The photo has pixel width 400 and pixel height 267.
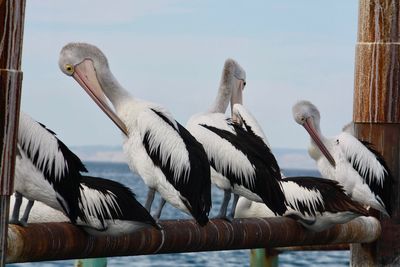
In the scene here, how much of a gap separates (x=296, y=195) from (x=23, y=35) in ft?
8.02

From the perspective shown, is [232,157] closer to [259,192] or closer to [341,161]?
[259,192]

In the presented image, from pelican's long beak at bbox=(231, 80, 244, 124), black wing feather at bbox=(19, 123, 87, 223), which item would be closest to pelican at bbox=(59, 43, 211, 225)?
black wing feather at bbox=(19, 123, 87, 223)

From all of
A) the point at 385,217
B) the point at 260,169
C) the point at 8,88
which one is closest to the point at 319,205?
the point at 260,169

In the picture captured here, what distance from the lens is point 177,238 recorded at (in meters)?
5.04

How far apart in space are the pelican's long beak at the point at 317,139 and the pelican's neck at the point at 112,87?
5.67 feet

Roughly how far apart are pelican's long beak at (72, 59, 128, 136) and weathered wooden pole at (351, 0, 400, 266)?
52.3 inches

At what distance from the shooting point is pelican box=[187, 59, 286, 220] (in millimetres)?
5798

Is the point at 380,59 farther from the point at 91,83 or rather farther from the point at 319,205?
the point at 91,83

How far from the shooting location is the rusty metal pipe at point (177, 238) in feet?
14.2

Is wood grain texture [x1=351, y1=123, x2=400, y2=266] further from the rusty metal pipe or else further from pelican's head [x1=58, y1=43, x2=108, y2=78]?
pelican's head [x1=58, y1=43, x2=108, y2=78]

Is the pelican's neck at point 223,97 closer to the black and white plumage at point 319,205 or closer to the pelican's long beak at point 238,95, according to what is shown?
the pelican's long beak at point 238,95

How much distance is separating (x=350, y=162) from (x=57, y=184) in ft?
8.41

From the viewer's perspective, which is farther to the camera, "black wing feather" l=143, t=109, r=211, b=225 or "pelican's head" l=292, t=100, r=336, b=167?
"pelican's head" l=292, t=100, r=336, b=167

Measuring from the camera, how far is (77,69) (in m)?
5.72
